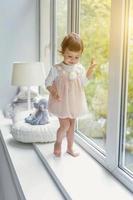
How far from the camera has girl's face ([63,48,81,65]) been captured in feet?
4.17

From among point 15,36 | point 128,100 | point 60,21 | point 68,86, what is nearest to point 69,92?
point 68,86

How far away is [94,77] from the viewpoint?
150 centimetres

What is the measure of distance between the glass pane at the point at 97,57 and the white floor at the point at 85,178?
0.52ft

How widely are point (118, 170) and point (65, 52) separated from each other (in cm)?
50

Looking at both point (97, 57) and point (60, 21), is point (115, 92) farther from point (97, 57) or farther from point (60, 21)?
point (60, 21)

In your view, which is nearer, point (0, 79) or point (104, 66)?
point (104, 66)

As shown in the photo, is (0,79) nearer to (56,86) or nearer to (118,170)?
(56,86)

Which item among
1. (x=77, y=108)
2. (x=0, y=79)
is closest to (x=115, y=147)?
(x=77, y=108)

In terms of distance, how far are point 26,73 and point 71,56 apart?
0.79 m

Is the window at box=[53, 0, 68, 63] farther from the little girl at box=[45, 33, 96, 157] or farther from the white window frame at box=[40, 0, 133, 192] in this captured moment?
the white window frame at box=[40, 0, 133, 192]

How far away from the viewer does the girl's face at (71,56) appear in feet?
4.17

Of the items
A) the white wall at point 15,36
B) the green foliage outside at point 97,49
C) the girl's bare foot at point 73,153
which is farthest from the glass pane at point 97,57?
the white wall at point 15,36

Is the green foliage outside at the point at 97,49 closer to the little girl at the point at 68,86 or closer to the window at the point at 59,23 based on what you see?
the little girl at the point at 68,86

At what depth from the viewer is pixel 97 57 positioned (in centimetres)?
147
